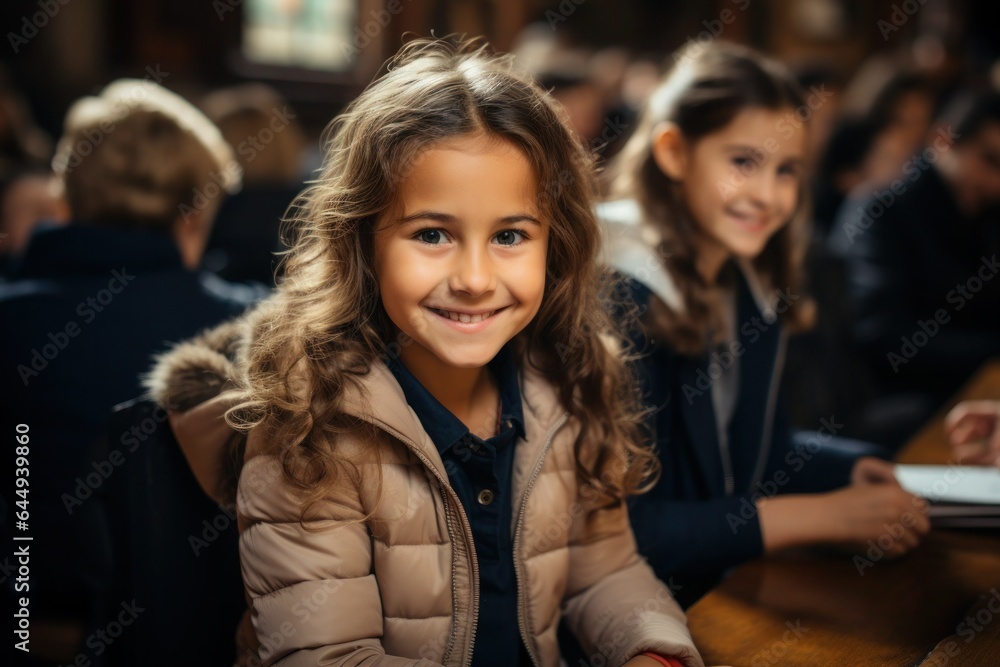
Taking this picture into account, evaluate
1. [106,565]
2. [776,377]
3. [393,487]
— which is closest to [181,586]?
[106,565]

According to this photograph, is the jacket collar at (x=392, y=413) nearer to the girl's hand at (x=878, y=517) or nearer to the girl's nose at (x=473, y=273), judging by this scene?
the girl's nose at (x=473, y=273)

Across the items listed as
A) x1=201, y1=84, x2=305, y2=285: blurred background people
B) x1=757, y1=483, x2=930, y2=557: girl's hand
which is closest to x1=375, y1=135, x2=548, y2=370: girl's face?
x1=757, y1=483, x2=930, y2=557: girl's hand

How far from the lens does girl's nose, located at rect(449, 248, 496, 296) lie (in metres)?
1.14

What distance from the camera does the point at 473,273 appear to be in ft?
3.76

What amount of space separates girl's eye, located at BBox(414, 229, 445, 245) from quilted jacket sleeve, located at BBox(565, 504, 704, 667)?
A: 444 mm

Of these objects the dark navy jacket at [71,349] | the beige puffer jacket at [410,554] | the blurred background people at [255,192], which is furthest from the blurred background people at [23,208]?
the beige puffer jacket at [410,554]

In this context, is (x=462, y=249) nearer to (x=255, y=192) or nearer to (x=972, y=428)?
(x=972, y=428)

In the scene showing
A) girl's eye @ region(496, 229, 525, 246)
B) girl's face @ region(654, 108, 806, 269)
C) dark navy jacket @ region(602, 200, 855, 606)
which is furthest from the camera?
girl's face @ region(654, 108, 806, 269)

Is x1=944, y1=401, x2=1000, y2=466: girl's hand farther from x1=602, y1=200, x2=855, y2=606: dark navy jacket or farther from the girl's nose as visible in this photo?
the girl's nose

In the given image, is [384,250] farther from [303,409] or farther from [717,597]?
[717,597]

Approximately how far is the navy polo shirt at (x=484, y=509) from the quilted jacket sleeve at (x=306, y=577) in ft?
0.45

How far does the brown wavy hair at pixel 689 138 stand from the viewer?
68.9 inches

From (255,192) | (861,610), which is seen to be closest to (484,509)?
(861,610)

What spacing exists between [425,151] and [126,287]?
1107 millimetres
